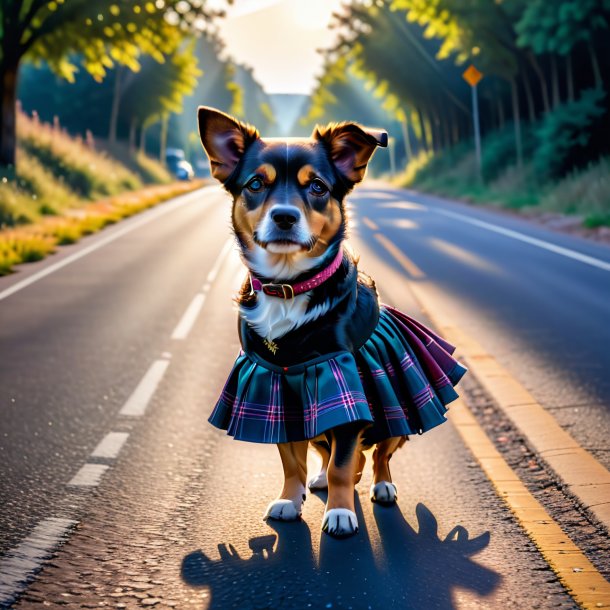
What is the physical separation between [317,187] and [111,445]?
2471mm

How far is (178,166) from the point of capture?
6750 centimetres

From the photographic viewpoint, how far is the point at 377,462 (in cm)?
443

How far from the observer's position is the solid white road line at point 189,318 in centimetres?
935

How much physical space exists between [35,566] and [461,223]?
63.5 ft

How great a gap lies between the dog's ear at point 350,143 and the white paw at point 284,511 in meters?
1.52

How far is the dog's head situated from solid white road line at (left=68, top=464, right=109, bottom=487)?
5.40 feet

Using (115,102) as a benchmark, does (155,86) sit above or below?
above

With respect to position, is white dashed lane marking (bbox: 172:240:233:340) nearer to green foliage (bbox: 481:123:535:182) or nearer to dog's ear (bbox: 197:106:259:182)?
dog's ear (bbox: 197:106:259:182)

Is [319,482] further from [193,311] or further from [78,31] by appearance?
[78,31]

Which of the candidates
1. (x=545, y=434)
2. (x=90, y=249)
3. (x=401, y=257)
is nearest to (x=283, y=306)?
(x=545, y=434)

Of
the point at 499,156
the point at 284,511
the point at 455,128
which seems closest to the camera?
the point at 284,511

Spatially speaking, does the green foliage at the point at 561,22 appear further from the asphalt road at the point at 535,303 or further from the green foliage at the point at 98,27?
the green foliage at the point at 98,27

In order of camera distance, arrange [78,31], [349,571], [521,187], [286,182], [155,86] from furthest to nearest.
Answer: [155,86] < [521,187] < [78,31] < [286,182] < [349,571]

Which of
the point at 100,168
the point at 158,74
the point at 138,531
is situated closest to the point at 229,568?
the point at 138,531
